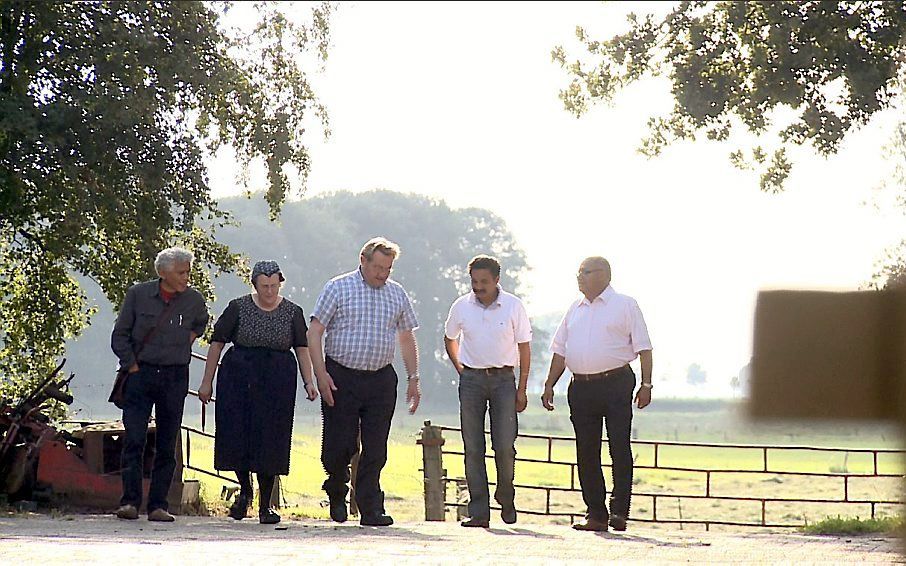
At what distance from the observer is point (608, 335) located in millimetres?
8852

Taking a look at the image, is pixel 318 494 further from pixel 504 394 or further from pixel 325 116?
pixel 504 394

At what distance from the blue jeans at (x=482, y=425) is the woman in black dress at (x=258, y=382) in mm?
1081

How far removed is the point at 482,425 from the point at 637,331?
126 centimetres

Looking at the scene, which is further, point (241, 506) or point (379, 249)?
point (241, 506)

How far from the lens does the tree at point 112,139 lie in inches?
573

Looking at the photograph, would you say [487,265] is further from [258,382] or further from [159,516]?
[159,516]

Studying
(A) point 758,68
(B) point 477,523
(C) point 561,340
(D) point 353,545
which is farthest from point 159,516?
(A) point 758,68

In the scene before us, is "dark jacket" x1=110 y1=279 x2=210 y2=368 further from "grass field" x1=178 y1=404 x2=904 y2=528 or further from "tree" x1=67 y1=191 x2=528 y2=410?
"tree" x1=67 y1=191 x2=528 y2=410

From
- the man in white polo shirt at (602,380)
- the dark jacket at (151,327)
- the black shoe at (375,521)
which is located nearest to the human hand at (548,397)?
the man in white polo shirt at (602,380)

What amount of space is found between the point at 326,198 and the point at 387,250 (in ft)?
295

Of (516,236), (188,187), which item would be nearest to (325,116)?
(188,187)

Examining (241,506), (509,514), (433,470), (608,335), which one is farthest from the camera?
(433,470)

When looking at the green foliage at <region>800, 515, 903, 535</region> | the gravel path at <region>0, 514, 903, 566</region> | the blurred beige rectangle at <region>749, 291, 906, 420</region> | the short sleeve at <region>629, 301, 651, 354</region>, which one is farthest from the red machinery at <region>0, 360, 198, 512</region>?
the blurred beige rectangle at <region>749, 291, 906, 420</region>

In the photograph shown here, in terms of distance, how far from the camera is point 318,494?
73.3 feet
